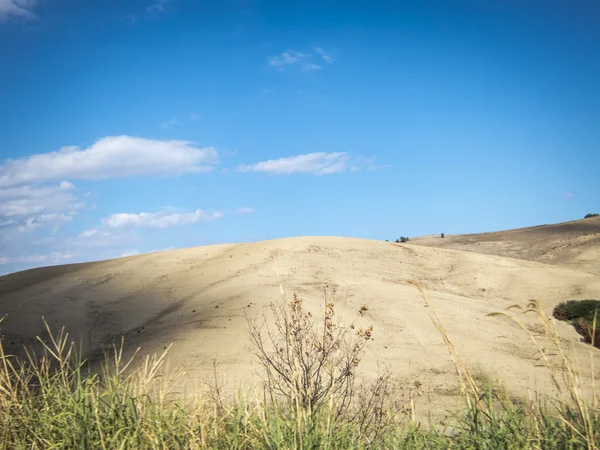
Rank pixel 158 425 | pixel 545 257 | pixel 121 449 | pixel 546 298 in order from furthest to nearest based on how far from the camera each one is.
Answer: pixel 545 257 < pixel 546 298 < pixel 158 425 < pixel 121 449

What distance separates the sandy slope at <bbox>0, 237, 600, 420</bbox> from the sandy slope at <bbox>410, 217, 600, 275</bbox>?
6221mm

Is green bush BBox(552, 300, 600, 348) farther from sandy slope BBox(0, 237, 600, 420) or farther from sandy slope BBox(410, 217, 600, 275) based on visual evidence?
sandy slope BBox(410, 217, 600, 275)

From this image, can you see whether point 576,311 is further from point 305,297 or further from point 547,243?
point 547,243

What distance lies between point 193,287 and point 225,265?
8.00ft

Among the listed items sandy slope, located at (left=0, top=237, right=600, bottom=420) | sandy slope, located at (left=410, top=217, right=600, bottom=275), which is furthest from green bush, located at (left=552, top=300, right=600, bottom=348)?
sandy slope, located at (left=410, top=217, right=600, bottom=275)

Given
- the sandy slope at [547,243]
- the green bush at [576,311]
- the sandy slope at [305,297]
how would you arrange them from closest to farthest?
the sandy slope at [305,297] → the green bush at [576,311] → the sandy slope at [547,243]

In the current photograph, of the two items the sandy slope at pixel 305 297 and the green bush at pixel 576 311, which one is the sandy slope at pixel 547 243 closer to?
the sandy slope at pixel 305 297

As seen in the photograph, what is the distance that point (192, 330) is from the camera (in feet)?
41.2

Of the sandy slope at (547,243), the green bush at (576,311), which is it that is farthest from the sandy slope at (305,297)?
the sandy slope at (547,243)

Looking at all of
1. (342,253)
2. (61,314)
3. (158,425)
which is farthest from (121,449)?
(342,253)

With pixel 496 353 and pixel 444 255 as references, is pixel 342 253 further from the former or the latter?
pixel 496 353

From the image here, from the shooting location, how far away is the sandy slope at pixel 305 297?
36.6ft

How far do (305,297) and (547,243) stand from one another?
24011mm

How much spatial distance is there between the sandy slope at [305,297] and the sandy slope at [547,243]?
245 inches
